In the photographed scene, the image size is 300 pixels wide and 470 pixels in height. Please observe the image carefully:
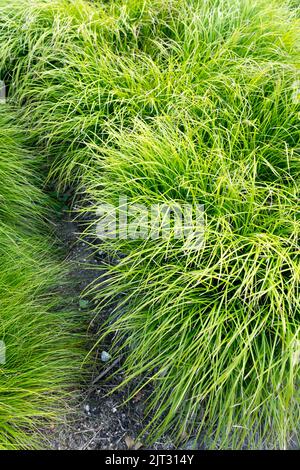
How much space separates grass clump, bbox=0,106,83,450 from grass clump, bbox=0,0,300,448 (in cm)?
18

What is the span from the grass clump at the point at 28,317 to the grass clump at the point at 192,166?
0.18 meters

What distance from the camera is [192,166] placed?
182 centimetres

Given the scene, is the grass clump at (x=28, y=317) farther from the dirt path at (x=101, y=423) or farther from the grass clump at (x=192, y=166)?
the grass clump at (x=192, y=166)

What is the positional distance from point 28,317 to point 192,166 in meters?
0.85

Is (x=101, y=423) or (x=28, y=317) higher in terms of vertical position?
(x=28, y=317)

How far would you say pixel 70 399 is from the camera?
1727 mm

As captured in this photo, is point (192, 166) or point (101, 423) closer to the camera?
point (101, 423)

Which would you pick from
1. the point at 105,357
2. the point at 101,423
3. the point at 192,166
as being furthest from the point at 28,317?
the point at 192,166

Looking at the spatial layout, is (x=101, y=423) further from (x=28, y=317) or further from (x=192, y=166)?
(x=192, y=166)

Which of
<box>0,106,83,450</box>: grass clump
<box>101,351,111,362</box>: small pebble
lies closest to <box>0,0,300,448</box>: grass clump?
<box>101,351,111,362</box>: small pebble

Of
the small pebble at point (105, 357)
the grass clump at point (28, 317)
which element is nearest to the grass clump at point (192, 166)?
the small pebble at point (105, 357)

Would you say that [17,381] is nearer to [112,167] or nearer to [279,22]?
[112,167]

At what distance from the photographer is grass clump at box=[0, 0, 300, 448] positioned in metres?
1.51

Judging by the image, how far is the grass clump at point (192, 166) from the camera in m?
1.51
